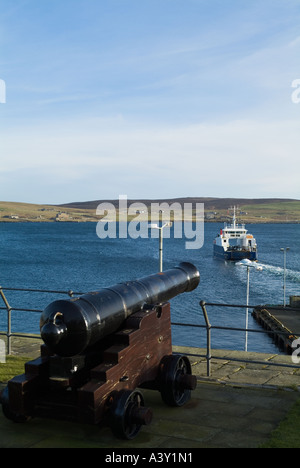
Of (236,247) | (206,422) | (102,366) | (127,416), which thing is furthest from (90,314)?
(236,247)

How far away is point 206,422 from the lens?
5359 millimetres

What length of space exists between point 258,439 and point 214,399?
3.95 feet

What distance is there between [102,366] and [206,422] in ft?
4.11

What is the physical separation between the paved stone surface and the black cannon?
6.3 inches

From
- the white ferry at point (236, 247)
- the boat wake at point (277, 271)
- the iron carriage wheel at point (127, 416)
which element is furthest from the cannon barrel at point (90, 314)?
the white ferry at point (236, 247)

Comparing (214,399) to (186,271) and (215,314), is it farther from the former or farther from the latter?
(215,314)

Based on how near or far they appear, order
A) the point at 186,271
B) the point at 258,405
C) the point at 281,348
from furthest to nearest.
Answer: the point at 281,348
the point at 186,271
the point at 258,405

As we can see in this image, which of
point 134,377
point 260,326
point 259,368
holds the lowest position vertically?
point 260,326

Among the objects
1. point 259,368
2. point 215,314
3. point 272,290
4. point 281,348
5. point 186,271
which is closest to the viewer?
point 186,271

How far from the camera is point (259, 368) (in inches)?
293

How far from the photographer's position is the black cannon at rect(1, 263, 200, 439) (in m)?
4.75

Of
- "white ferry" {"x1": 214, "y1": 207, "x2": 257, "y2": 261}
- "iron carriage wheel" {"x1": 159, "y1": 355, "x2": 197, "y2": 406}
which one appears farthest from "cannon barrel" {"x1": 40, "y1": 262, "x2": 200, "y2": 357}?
"white ferry" {"x1": 214, "y1": 207, "x2": 257, "y2": 261}

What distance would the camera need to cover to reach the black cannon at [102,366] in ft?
15.6

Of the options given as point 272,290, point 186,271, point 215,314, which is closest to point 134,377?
point 186,271
